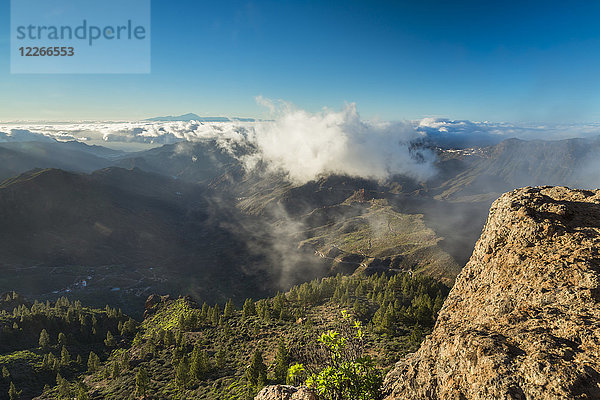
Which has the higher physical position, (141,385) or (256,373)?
(256,373)

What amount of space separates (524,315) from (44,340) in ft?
492

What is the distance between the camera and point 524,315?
11.6 m

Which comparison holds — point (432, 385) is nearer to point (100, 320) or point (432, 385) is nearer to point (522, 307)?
point (522, 307)

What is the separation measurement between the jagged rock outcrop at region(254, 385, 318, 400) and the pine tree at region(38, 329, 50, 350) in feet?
442

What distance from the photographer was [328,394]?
1507cm

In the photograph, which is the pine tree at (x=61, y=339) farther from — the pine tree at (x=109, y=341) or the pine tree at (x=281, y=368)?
the pine tree at (x=281, y=368)

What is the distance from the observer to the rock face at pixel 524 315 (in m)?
8.99

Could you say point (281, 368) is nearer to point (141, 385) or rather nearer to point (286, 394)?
point (141, 385)

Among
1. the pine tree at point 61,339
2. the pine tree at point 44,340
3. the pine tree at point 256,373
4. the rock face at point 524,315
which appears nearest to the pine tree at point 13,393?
the pine tree at point 44,340

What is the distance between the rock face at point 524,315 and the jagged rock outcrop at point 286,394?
4416 mm

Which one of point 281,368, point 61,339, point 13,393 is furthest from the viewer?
point 61,339

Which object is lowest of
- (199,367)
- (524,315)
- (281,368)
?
(199,367)

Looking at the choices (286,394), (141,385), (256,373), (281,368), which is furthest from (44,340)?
(286,394)

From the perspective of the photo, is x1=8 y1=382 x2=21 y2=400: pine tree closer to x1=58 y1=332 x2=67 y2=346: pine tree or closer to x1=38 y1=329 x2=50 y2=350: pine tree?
x1=38 y1=329 x2=50 y2=350: pine tree
